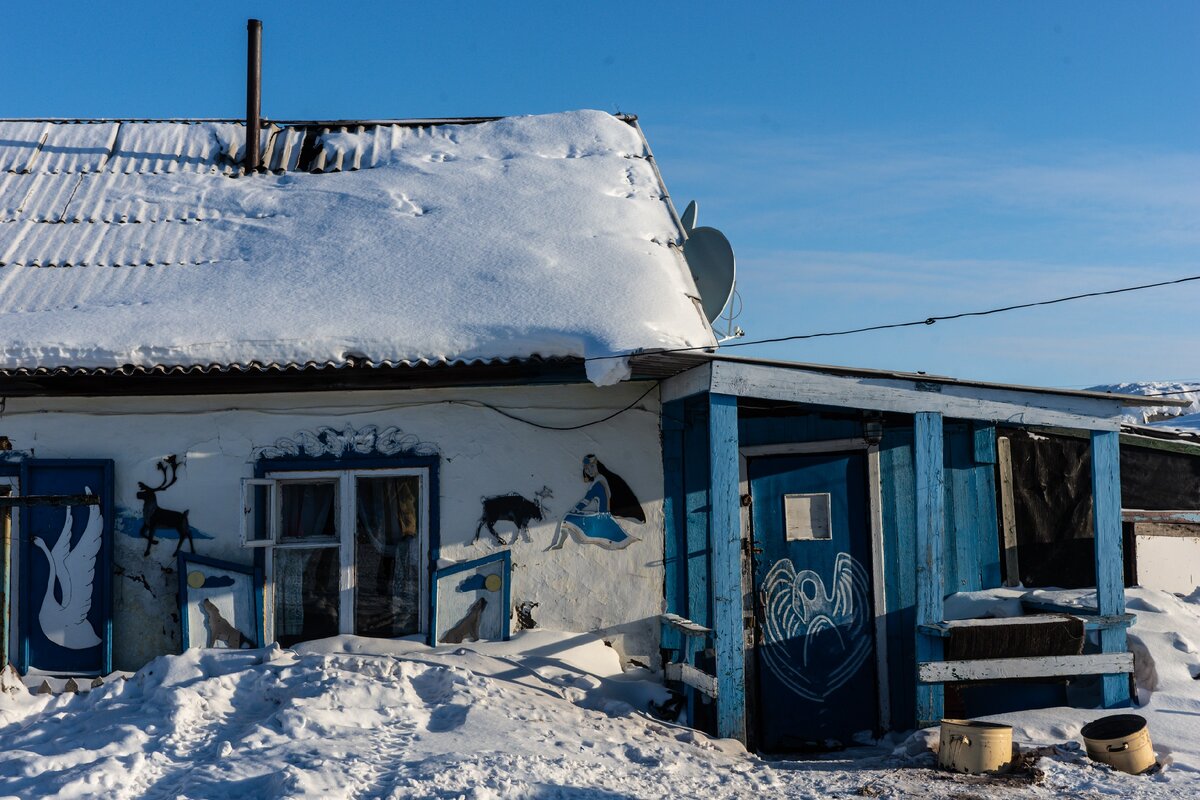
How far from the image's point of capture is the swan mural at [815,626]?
8352 millimetres

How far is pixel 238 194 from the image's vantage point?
34.1 feet

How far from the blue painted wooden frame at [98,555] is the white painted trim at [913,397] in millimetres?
4187

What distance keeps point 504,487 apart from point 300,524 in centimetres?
145

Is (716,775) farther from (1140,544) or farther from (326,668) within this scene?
(1140,544)

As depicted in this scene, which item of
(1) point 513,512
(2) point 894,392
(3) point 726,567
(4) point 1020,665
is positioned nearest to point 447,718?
(1) point 513,512

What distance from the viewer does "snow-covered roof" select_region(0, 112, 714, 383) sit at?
26.2 feet

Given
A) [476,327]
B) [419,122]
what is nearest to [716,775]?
[476,327]

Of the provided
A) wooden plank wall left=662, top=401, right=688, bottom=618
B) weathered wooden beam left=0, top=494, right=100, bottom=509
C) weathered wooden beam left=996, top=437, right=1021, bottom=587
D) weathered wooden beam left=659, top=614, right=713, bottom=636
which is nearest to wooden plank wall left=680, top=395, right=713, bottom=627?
wooden plank wall left=662, top=401, right=688, bottom=618

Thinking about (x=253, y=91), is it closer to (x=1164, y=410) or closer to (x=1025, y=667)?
(x=1025, y=667)

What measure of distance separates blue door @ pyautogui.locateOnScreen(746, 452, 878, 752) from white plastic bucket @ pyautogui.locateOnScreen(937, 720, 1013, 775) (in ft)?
5.73

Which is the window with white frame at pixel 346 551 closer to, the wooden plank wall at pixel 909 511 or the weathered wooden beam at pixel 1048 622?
the wooden plank wall at pixel 909 511

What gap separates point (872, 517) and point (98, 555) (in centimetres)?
536

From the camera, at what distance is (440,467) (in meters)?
8.08

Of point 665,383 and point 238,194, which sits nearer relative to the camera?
point 665,383
